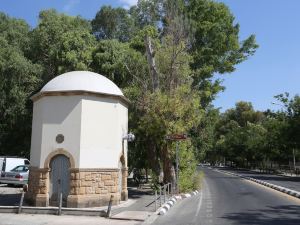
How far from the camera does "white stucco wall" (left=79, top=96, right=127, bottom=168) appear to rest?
18812mm

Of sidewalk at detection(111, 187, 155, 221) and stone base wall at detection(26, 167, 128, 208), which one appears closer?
sidewalk at detection(111, 187, 155, 221)

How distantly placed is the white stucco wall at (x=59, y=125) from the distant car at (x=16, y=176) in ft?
32.3

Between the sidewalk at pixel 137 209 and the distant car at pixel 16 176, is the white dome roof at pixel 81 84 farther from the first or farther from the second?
the distant car at pixel 16 176

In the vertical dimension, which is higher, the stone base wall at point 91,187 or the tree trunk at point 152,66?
the tree trunk at point 152,66

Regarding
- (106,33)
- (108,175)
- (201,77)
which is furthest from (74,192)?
(106,33)

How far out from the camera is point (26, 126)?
35281 millimetres

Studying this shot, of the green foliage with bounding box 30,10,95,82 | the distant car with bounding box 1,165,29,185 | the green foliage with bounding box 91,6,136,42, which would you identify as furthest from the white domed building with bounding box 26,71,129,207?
the green foliage with bounding box 91,6,136,42

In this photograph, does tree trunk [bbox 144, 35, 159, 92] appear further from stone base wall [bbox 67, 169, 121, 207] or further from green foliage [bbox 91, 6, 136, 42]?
green foliage [bbox 91, 6, 136, 42]

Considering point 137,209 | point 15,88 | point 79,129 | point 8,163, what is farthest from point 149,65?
point 15,88

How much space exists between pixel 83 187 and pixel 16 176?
1161 cm

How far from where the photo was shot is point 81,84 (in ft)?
63.0

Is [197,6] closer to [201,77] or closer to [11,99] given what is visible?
[201,77]

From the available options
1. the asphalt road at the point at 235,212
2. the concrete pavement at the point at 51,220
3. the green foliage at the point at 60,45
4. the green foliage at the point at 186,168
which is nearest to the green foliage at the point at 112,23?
the green foliage at the point at 60,45

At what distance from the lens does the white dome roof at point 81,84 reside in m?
19.1
